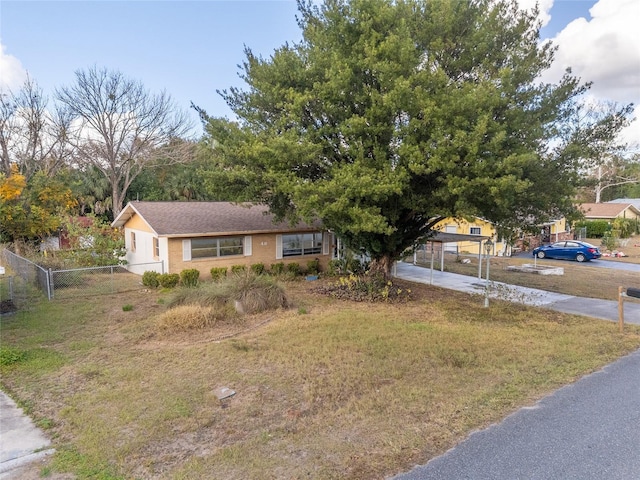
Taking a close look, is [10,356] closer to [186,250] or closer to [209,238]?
[186,250]

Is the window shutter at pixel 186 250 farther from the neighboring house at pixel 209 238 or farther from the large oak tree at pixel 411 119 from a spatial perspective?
the large oak tree at pixel 411 119

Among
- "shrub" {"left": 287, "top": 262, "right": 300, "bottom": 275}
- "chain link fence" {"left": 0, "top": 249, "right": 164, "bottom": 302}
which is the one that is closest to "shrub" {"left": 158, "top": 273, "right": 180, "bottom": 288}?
"chain link fence" {"left": 0, "top": 249, "right": 164, "bottom": 302}

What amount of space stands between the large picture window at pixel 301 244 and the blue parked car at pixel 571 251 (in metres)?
14.8

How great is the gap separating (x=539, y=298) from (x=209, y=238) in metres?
13.4

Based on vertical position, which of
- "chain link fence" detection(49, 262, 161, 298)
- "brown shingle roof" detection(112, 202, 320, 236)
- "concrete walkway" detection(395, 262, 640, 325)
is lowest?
"concrete walkway" detection(395, 262, 640, 325)

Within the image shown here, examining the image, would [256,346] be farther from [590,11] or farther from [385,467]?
[590,11]

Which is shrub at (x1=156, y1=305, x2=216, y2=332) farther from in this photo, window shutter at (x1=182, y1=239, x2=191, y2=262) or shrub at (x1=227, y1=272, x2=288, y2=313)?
window shutter at (x1=182, y1=239, x2=191, y2=262)

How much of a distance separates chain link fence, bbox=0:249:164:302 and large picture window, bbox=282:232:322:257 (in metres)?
5.84

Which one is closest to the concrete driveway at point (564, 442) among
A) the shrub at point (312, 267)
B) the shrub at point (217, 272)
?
the shrub at point (217, 272)

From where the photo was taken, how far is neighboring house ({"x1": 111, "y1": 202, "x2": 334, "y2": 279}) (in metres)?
16.6

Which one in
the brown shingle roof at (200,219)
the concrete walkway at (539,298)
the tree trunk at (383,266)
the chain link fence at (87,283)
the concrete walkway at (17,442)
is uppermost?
the brown shingle roof at (200,219)

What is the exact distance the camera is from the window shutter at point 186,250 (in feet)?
54.6

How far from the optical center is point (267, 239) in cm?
1889

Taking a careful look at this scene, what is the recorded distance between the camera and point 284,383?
259 inches
